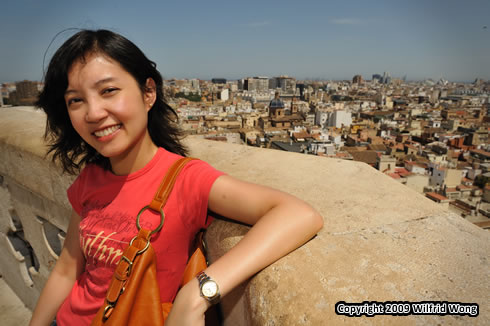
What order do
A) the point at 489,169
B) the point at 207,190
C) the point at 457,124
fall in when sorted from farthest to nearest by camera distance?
1. the point at 457,124
2. the point at 489,169
3. the point at 207,190

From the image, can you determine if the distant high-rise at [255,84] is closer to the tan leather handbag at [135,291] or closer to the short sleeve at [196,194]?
the short sleeve at [196,194]

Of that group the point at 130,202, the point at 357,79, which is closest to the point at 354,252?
the point at 130,202

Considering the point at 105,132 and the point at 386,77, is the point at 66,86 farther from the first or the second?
the point at 386,77

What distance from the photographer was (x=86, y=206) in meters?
0.80

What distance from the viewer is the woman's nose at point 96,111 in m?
0.66

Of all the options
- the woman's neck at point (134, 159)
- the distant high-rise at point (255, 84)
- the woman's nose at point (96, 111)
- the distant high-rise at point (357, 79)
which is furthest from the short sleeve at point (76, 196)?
the distant high-rise at point (357, 79)

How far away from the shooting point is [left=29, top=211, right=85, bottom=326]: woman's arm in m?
0.84

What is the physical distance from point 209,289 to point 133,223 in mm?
279

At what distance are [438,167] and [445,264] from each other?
17.7 m

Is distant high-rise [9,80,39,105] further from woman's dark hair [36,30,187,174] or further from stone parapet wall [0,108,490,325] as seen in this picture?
stone parapet wall [0,108,490,325]

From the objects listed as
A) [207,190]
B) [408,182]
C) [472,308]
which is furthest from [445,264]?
[408,182]

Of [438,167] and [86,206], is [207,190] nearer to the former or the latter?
[86,206]

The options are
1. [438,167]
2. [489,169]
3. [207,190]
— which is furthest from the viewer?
[489,169]

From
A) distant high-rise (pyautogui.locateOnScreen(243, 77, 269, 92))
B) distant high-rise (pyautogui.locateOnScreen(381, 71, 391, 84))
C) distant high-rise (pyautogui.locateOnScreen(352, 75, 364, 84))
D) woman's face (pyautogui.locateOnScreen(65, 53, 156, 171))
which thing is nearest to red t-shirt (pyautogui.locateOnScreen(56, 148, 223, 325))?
woman's face (pyautogui.locateOnScreen(65, 53, 156, 171))
